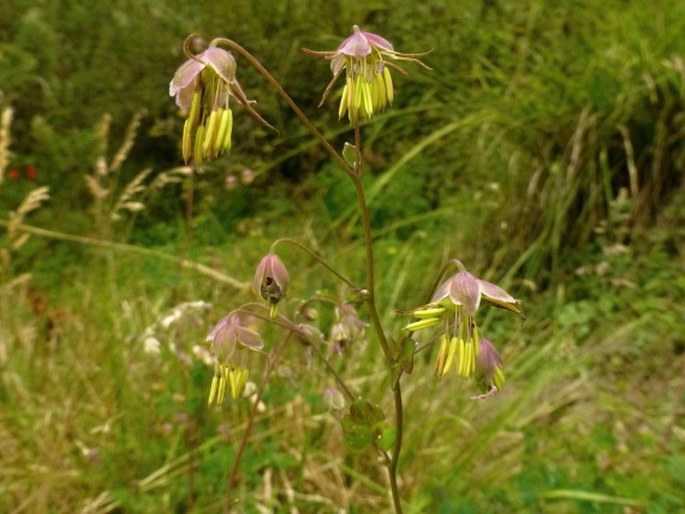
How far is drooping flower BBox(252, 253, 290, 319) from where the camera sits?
3.65 feet

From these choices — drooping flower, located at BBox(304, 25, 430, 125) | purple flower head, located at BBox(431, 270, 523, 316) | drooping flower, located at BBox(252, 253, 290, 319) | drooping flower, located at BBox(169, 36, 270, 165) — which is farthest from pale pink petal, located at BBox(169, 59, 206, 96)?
purple flower head, located at BBox(431, 270, 523, 316)

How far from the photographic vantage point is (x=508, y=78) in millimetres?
4738

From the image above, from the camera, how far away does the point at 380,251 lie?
14.3 ft

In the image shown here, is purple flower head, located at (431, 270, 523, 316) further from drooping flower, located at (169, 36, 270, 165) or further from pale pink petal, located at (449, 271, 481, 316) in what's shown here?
drooping flower, located at (169, 36, 270, 165)

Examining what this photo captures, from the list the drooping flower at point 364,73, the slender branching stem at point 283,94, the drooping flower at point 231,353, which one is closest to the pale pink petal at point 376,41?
the drooping flower at point 364,73

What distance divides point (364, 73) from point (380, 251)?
11.0 ft

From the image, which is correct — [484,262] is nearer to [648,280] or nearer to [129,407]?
[648,280]

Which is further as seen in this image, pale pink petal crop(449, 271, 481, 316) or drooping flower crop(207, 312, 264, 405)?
drooping flower crop(207, 312, 264, 405)

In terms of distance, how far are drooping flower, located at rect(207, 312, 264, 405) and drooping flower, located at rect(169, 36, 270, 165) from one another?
0.23 metres

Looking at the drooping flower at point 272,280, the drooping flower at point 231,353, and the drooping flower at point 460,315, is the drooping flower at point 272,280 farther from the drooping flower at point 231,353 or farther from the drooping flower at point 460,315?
the drooping flower at point 460,315

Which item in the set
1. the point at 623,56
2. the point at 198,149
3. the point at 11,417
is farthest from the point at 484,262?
the point at 198,149

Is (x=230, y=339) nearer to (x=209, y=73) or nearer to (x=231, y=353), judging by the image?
(x=231, y=353)

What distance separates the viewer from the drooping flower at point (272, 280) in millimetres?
1113

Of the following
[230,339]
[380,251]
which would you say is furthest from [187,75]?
[380,251]
